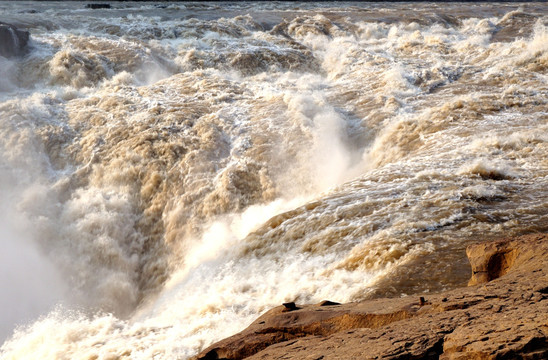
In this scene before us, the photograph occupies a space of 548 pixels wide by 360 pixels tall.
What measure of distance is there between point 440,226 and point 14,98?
1046cm

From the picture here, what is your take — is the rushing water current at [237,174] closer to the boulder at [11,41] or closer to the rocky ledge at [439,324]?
the boulder at [11,41]

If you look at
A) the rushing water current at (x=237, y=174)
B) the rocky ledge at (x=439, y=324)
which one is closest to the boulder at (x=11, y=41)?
the rushing water current at (x=237, y=174)

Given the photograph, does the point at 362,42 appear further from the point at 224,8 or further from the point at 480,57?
the point at 224,8

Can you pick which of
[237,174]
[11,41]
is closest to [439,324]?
[237,174]

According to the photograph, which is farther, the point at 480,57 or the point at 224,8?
the point at 224,8

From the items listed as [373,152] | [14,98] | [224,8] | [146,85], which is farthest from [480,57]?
[224,8]

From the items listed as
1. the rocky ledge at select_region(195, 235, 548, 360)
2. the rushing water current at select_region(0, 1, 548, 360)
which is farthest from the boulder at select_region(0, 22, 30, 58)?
the rocky ledge at select_region(195, 235, 548, 360)

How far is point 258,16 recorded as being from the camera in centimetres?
2175

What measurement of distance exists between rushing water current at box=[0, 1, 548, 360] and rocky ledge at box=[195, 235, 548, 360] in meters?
0.98

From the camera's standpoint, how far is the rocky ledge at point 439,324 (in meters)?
3.18

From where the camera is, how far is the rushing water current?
6664 millimetres

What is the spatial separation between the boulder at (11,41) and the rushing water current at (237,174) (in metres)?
0.40

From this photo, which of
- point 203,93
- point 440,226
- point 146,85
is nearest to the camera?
point 440,226

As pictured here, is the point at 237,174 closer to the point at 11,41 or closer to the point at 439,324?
the point at 439,324
